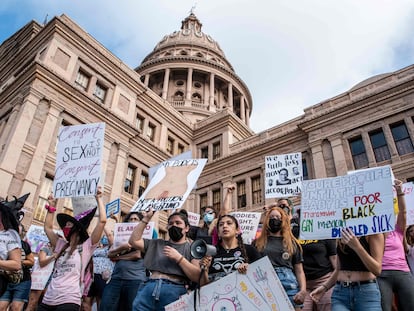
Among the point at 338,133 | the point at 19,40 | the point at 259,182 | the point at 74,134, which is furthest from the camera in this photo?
the point at 19,40

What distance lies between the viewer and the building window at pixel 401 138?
1565 cm

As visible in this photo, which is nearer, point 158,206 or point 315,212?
point 315,212

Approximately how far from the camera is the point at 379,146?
16.5 m

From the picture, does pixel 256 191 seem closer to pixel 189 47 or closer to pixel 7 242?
pixel 7 242

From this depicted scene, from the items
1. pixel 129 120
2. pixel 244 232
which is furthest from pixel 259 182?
pixel 244 232

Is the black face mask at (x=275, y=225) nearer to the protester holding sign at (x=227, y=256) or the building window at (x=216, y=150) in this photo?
the protester holding sign at (x=227, y=256)

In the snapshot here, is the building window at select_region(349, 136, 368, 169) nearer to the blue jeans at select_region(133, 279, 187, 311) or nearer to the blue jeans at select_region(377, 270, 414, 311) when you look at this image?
the blue jeans at select_region(377, 270, 414, 311)

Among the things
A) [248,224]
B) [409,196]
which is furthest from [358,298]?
[248,224]

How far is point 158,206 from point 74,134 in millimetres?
2529

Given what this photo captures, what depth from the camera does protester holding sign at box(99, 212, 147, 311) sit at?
4.70m

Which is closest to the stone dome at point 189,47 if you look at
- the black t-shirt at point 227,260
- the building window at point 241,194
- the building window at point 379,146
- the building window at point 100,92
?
the building window at point 100,92

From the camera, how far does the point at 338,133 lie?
17.8 meters

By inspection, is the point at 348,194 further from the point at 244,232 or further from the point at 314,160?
the point at 314,160

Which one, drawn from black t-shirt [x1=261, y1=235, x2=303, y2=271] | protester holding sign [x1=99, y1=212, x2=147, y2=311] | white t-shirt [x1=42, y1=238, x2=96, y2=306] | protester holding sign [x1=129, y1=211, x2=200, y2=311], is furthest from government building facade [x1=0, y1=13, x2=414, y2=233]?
black t-shirt [x1=261, y1=235, x2=303, y2=271]
